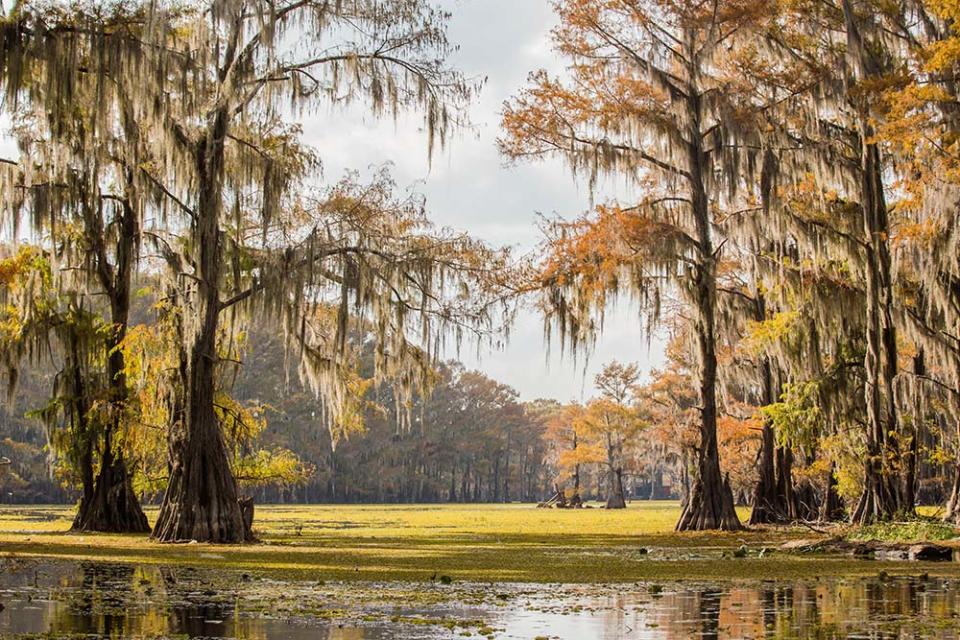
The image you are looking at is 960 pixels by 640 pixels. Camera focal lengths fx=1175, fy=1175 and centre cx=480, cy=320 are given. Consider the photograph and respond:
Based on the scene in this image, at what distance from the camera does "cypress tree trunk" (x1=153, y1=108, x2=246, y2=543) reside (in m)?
21.2

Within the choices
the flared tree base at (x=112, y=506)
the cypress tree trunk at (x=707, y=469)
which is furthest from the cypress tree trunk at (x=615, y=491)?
the flared tree base at (x=112, y=506)

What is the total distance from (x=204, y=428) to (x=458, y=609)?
523 inches

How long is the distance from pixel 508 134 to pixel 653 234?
4.18 meters

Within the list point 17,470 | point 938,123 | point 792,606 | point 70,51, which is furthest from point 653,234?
point 17,470

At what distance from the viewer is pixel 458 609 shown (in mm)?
9648

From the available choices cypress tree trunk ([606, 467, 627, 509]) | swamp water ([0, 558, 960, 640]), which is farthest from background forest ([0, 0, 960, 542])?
cypress tree trunk ([606, 467, 627, 509])

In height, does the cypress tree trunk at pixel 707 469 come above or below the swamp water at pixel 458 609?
above

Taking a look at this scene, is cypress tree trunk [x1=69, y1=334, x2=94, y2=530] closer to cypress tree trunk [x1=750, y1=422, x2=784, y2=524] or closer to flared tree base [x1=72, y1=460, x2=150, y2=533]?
flared tree base [x1=72, y1=460, x2=150, y2=533]

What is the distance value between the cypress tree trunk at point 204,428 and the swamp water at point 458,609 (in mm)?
8005

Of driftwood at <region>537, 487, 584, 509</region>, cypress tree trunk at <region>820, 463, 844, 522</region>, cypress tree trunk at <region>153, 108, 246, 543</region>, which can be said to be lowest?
driftwood at <region>537, 487, 584, 509</region>

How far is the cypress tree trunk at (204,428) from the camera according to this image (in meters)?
21.2

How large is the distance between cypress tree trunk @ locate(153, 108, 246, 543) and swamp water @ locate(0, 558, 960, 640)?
8005 millimetres

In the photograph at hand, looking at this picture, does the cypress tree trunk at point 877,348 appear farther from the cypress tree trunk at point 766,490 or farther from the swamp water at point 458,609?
the swamp water at point 458,609

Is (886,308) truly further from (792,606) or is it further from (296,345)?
(792,606)
